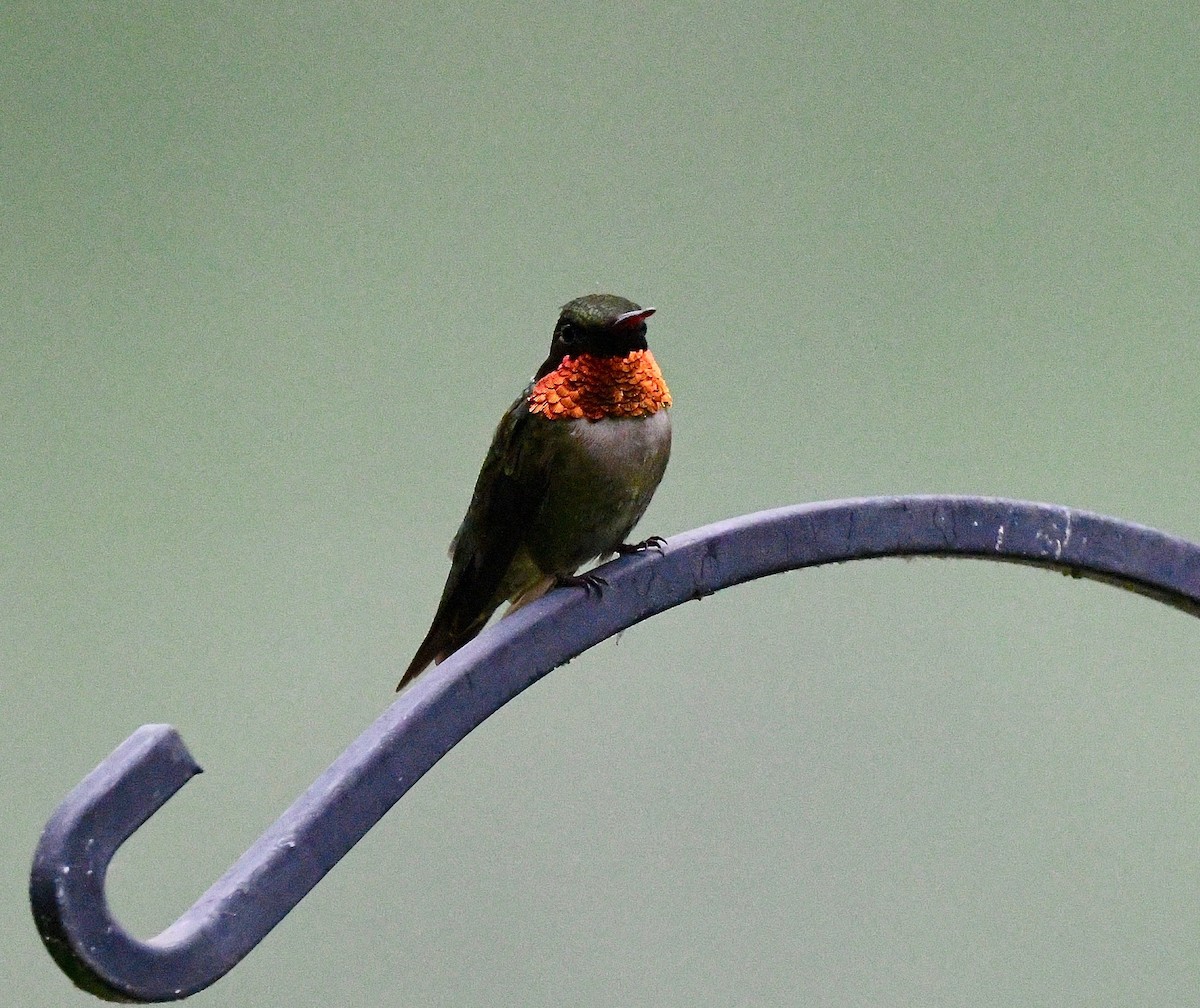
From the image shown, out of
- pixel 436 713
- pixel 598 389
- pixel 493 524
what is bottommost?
pixel 436 713

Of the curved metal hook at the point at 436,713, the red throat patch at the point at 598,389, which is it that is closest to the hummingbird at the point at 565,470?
the red throat patch at the point at 598,389

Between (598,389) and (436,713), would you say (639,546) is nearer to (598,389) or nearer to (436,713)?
(598,389)

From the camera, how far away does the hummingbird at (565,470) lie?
1122 mm

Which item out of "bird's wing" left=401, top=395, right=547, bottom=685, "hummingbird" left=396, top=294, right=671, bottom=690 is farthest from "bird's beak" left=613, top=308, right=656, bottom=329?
"bird's wing" left=401, top=395, right=547, bottom=685

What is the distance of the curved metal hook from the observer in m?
0.57

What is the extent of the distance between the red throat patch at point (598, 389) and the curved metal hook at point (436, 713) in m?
0.17

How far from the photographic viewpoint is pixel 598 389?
1.13 m

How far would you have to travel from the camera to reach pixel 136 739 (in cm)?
58

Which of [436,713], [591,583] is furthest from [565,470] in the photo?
[436,713]

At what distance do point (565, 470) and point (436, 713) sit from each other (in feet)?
1.45

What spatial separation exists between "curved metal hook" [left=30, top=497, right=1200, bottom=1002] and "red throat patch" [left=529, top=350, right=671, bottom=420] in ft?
0.55

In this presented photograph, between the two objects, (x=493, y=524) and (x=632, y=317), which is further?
(x=493, y=524)

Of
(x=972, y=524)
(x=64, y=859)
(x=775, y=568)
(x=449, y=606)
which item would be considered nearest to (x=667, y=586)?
(x=775, y=568)

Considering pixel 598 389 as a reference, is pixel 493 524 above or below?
below
